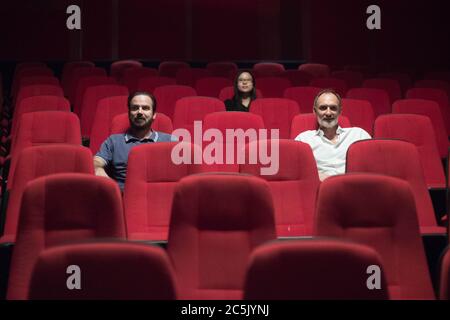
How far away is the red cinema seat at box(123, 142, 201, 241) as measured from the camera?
229 centimetres

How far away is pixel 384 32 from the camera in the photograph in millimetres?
7430

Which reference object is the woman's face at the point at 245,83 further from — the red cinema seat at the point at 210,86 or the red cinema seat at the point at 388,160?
the red cinema seat at the point at 388,160

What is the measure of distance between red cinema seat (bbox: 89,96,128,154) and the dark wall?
4798 mm

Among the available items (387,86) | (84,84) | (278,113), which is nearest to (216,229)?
(278,113)

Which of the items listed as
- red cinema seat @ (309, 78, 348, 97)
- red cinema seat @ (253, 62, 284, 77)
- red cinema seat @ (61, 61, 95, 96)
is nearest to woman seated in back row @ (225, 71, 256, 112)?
red cinema seat @ (309, 78, 348, 97)

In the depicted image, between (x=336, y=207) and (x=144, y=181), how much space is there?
0.85 m

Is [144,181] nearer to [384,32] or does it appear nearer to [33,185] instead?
[33,185]

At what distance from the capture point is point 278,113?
144 inches

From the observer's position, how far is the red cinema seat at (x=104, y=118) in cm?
338

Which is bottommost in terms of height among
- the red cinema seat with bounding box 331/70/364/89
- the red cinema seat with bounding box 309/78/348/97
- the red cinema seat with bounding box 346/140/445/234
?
the red cinema seat with bounding box 346/140/445/234

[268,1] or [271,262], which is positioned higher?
[268,1]

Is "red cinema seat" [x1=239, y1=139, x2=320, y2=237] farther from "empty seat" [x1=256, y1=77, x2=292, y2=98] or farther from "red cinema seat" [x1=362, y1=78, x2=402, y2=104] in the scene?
"red cinema seat" [x1=362, y1=78, x2=402, y2=104]

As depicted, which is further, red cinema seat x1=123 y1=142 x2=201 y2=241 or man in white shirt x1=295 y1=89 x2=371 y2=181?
man in white shirt x1=295 y1=89 x2=371 y2=181
